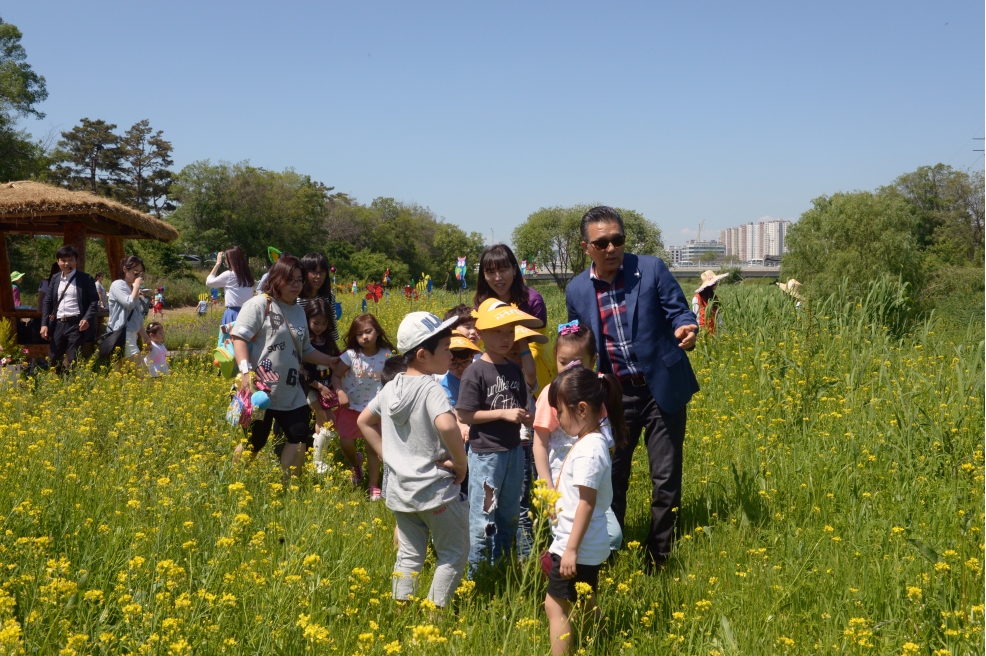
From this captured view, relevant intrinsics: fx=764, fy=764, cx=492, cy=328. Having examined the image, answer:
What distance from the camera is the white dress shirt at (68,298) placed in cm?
773

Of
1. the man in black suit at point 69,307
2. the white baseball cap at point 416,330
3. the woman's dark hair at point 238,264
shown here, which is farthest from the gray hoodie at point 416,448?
the man in black suit at point 69,307

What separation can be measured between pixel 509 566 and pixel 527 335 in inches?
41.9

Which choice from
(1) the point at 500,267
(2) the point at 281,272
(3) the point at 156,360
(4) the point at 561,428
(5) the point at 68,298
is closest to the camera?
(4) the point at 561,428

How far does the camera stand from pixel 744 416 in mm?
5922

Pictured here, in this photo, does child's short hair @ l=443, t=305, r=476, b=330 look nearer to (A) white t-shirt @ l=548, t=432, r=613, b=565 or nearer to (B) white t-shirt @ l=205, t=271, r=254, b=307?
(A) white t-shirt @ l=548, t=432, r=613, b=565

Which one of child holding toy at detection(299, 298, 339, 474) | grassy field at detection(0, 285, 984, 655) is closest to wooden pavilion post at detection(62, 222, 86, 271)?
grassy field at detection(0, 285, 984, 655)

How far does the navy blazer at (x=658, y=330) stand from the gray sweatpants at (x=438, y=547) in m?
1.11

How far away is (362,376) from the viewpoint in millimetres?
5207

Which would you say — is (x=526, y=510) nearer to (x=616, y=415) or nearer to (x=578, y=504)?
(x=616, y=415)

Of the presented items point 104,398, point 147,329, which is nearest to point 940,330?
point 104,398

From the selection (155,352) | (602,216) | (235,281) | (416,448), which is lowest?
(155,352)

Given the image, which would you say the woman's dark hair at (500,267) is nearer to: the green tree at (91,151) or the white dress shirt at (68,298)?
the white dress shirt at (68,298)

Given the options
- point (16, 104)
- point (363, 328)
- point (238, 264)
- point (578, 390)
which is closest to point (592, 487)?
point (578, 390)

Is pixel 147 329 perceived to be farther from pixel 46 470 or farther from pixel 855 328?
pixel 855 328
